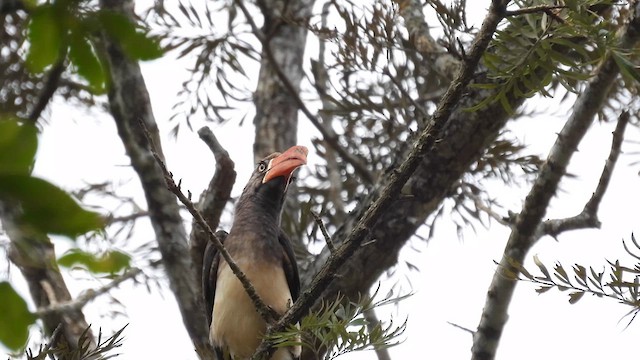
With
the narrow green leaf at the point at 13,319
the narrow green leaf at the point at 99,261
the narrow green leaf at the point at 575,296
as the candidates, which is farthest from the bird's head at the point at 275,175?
the narrow green leaf at the point at 13,319

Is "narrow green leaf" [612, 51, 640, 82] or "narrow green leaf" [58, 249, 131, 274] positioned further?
"narrow green leaf" [612, 51, 640, 82]

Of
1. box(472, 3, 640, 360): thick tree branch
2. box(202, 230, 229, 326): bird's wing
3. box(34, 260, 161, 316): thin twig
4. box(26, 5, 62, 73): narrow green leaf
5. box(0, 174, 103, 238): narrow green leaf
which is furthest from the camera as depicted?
box(202, 230, 229, 326): bird's wing

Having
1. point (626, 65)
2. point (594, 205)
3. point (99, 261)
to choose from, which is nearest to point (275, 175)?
point (594, 205)

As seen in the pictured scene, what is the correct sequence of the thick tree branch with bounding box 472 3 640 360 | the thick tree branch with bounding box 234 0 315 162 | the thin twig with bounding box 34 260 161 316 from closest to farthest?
the thick tree branch with bounding box 472 3 640 360, the thin twig with bounding box 34 260 161 316, the thick tree branch with bounding box 234 0 315 162

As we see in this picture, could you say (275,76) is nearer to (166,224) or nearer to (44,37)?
(166,224)

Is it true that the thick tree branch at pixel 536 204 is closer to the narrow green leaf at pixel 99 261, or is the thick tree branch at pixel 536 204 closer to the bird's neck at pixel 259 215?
the bird's neck at pixel 259 215

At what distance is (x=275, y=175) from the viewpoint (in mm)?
4438

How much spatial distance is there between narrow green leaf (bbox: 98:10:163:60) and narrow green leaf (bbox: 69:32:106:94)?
4 cm

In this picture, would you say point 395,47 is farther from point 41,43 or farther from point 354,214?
point 41,43

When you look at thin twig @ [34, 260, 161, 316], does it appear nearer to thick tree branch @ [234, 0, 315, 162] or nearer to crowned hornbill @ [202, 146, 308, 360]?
crowned hornbill @ [202, 146, 308, 360]

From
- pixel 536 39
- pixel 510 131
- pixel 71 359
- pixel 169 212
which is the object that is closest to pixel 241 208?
pixel 169 212

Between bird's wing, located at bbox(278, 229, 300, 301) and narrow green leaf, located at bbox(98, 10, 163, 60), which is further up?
bird's wing, located at bbox(278, 229, 300, 301)

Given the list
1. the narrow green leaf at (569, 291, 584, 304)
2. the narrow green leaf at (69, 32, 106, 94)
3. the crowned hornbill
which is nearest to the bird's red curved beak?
the crowned hornbill

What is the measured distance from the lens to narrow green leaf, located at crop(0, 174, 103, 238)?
100 centimetres
